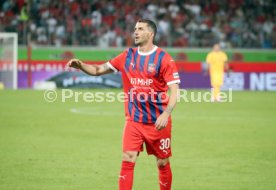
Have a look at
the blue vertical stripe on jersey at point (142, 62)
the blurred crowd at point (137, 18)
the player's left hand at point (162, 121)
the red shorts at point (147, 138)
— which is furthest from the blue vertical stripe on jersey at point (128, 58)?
the blurred crowd at point (137, 18)

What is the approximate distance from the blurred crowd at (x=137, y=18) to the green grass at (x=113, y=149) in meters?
9.03

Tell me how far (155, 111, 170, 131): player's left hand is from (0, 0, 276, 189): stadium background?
7.37 feet

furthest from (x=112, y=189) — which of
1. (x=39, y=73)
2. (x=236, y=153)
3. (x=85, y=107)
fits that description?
(x=39, y=73)

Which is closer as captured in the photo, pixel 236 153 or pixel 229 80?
pixel 236 153

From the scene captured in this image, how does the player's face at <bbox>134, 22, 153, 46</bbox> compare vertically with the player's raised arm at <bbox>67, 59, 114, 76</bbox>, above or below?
above

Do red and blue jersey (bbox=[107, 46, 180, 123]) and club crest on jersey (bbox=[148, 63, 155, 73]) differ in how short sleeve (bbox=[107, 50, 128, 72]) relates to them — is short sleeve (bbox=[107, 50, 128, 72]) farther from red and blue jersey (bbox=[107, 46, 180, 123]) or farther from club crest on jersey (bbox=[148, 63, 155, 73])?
club crest on jersey (bbox=[148, 63, 155, 73])

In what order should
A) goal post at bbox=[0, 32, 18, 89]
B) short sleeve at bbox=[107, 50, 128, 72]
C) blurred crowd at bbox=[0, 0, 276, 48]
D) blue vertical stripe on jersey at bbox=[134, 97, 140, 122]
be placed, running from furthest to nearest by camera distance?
blurred crowd at bbox=[0, 0, 276, 48] → goal post at bbox=[0, 32, 18, 89] → short sleeve at bbox=[107, 50, 128, 72] → blue vertical stripe on jersey at bbox=[134, 97, 140, 122]

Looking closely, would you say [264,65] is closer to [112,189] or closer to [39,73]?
[39,73]

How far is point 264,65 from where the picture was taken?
115 ft

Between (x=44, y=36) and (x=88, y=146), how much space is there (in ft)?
65.0

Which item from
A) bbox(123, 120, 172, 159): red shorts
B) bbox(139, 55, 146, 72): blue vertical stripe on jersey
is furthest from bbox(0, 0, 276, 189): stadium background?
bbox(139, 55, 146, 72): blue vertical stripe on jersey

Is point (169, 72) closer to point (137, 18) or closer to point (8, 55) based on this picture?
point (8, 55)

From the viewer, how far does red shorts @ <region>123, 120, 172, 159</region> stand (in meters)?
8.55

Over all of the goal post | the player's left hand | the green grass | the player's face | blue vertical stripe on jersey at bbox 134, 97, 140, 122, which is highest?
the goal post
